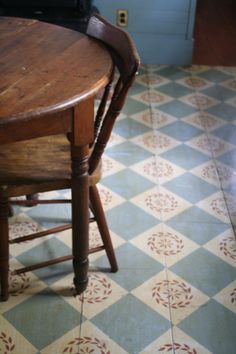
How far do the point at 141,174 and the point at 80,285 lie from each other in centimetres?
79

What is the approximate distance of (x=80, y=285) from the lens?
160 centimetres

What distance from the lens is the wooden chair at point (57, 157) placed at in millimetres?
1342

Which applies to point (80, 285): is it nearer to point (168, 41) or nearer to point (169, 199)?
point (169, 199)

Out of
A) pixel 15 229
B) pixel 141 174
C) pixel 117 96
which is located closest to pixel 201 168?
pixel 141 174

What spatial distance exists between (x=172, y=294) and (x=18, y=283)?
0.54 metres

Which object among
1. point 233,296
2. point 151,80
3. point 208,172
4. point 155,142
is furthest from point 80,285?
point 151,80

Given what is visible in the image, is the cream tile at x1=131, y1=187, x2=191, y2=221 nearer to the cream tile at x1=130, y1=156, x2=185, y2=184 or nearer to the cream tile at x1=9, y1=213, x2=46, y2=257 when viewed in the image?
the cream tile at x1=130, y1=156, x2=185, y2=184

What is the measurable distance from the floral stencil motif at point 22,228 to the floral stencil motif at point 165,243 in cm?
46

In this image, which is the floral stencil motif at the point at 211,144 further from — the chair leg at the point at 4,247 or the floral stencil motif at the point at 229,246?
the chair leg at the point at 4,247

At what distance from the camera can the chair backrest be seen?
4.24 feet

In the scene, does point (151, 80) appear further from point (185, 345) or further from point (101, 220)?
point (185, 345)

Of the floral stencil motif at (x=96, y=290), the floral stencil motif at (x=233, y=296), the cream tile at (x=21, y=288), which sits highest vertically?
the floral stencil motif at (x=233, y=296)

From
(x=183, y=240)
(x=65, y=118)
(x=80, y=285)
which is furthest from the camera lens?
(x=183, y=240)

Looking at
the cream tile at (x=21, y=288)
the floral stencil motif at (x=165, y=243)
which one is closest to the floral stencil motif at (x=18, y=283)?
the cream tile at (x=21, y=288)
